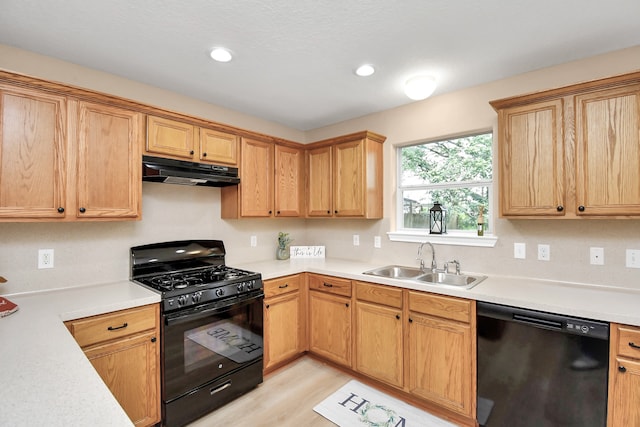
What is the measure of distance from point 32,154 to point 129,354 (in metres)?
1.36

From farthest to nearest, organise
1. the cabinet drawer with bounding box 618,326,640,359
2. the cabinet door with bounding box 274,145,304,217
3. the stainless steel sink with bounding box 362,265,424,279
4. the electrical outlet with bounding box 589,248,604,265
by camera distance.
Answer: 1. the cabinet door with bounding box 274,145,304,217
2. the stainless steel sink with bounding box 362,265,424,279
3. the electrical outlet with bounding box 589,248,604,265
4. the cabinet drawer with bounding box 618,326,640,359

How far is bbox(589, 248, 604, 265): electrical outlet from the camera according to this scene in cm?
211

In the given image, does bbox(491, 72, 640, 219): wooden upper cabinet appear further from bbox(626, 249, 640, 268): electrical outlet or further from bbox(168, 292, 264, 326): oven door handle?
bbox(168, 292, 264, 326): oven door handle

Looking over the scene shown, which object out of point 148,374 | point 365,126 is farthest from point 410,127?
point 148,374

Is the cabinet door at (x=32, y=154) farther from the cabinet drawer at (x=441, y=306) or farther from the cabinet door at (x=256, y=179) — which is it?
the cabinet drawer at (x=441, y=306)

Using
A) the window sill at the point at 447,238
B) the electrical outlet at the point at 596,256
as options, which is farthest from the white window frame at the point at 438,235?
the electrical outlet at the point at 596,256

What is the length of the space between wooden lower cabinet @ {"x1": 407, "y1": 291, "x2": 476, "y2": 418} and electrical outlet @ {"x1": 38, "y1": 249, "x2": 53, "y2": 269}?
2.59 meters

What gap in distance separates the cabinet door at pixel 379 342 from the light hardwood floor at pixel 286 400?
1.03ft

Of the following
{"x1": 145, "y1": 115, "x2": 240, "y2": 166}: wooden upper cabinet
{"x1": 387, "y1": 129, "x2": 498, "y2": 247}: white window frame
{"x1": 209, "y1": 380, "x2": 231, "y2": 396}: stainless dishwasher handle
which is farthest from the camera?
{"x1": 387, "y1": 129, "x2": 498, "y2": 247}: white window frame

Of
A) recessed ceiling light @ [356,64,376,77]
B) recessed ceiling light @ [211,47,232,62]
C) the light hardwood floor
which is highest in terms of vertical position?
recessed ceiling light @ [356,64,376,77]

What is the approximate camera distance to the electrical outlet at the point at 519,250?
239 centimetres

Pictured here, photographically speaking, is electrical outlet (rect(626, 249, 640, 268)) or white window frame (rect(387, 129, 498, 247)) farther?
white window frame (rect(387, 129, 498, 247))

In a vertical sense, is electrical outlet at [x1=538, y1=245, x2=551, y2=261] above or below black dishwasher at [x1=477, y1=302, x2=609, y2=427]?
above

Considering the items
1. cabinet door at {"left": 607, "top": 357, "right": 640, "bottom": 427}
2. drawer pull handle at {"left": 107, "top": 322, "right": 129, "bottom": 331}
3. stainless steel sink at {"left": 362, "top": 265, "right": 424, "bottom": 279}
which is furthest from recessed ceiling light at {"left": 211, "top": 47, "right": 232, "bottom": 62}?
cabinet door at {"left": 607, "top": 357, "right": 640, "bottom": 427}
